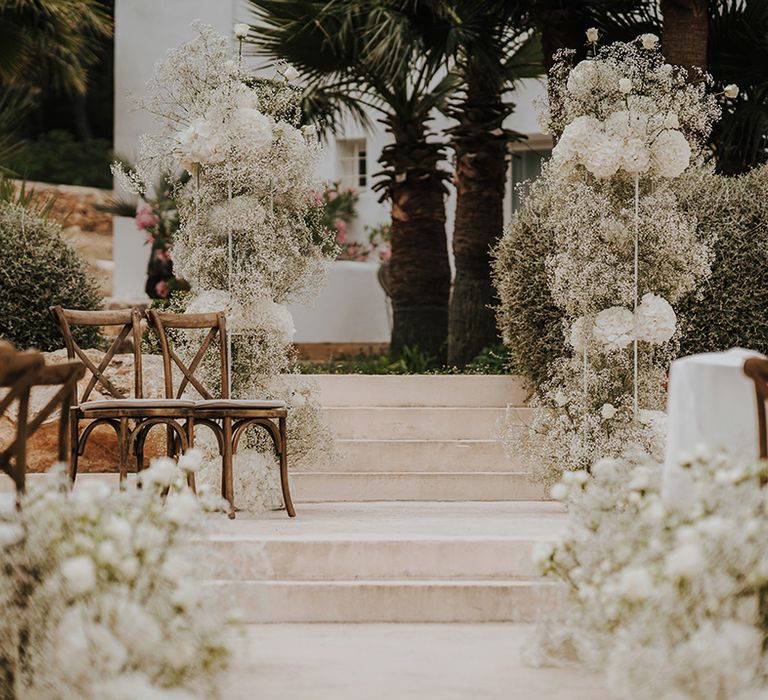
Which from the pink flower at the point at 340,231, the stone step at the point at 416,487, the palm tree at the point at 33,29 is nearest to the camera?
the stone step at the point at 416,487

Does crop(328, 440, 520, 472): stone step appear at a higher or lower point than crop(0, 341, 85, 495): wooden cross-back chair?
lower

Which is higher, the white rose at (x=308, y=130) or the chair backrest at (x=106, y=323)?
the white rose at (x=308, y=130)

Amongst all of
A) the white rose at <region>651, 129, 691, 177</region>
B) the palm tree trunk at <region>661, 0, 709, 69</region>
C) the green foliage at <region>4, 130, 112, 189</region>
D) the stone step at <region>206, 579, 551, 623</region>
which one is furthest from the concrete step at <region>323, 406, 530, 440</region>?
the green foliage at <region>4, 130, 112, 189</region>

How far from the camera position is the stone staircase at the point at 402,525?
599 centimetres

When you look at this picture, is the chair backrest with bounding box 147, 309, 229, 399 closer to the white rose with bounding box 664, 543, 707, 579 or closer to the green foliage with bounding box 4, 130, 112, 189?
the white rose with bounding box 664, 543, 707, 579

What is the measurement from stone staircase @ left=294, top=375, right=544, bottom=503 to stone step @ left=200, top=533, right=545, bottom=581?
7.79 ft

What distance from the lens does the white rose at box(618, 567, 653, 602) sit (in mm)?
3709

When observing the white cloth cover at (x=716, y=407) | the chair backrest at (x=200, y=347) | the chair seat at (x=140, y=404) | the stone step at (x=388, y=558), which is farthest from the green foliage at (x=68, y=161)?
the white cloth cover at (x=716, y=407)

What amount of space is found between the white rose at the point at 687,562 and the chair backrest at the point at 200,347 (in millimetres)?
4430

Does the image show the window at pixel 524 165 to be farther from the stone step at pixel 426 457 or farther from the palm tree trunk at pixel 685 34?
the stone step at pixel 426 457

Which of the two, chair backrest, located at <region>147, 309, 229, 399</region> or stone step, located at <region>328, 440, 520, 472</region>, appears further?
stone step, located at <region>328, 440, 520, 472</region>

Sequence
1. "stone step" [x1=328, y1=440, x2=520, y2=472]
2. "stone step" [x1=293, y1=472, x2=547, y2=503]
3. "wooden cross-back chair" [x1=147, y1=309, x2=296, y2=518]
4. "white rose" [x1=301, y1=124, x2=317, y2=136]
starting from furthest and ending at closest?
"stone step" [x1=328, y1=440, x2=520, y2=472] → "stone step" [x1=293, y1=472, x2=547, y2=503] → "white rose" [x1=301, y1=124, x2=317, y2=136] → "wooden cross-back chair" [x1=147, y1=309, x2=296, y2=518]

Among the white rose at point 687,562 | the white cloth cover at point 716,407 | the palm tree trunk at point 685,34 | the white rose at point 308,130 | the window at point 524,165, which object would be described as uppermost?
the palm tree trunk at point 685,34

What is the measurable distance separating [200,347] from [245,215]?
2.71ft
